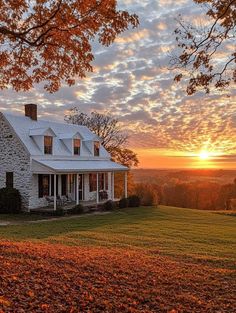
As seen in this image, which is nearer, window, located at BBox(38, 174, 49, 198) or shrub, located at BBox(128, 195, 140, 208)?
window, located at BBox(38, 174, 49, 198)

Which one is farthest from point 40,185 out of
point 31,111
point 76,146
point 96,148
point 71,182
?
point 96,148

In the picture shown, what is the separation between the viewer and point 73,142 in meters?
28.9

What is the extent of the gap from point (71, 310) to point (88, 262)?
317 centimetres

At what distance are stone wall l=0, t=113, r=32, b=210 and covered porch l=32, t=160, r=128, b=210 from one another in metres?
0.81

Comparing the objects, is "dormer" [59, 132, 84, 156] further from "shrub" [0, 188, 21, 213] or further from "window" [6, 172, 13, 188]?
"shrub" [0, 188, 21, 213]

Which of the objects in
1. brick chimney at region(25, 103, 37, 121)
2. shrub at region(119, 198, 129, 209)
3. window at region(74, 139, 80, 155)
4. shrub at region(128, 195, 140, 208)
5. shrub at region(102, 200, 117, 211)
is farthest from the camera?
window at region(74, 139, 80, 155)

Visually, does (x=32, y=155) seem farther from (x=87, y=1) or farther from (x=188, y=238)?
(x=87, y=1)

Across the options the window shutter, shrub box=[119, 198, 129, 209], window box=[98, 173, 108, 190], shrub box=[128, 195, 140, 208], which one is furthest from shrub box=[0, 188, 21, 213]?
window box=[98, 173, 108, 190]

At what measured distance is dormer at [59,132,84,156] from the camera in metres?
28.6

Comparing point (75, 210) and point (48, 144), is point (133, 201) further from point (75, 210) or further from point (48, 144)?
point (48, 144)

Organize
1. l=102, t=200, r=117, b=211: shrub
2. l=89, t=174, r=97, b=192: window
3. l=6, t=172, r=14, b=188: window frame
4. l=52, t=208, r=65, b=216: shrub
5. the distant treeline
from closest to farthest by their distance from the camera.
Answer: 1. l=52, t=208, r=65, b=216: shrub
2. l=6, t=172, r=14, b=188: window frame
3. l=102, t=200, r=117, b=211: shrub
4. l=89, t=174, r=97, b=192: window
5. the distant treeline

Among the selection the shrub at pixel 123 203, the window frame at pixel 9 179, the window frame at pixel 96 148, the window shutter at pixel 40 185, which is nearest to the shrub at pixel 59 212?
the window shutter at pixel 40 185

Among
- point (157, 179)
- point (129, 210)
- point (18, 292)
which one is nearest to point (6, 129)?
point (129, 210)

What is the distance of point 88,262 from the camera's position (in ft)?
27.5
